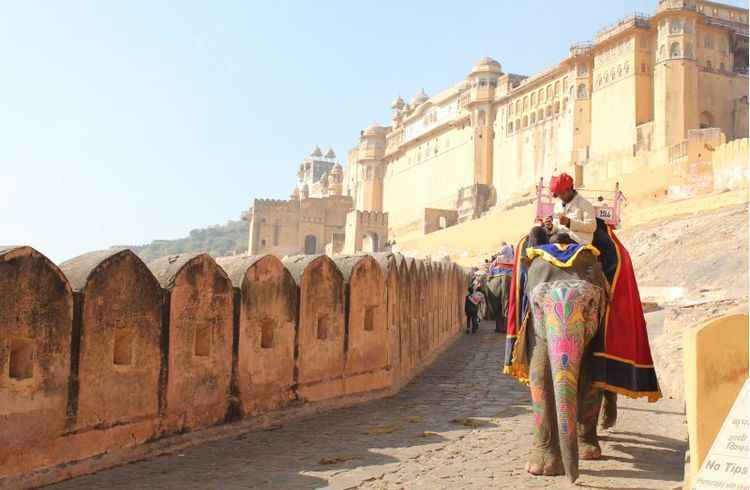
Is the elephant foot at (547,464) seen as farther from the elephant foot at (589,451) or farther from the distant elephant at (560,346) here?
the elephant foot at (589,451)

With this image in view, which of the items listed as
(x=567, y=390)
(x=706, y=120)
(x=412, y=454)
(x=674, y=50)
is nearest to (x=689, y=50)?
(x=674, y=50)

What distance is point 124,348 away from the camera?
15.6 ft

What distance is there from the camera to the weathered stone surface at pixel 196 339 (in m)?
5.07

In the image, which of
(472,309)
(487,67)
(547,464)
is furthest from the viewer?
(487,67)

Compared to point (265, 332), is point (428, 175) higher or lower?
higher

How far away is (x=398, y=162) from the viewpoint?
71.3 metres

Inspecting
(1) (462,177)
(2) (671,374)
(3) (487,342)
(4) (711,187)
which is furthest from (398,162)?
(2) (671,374)

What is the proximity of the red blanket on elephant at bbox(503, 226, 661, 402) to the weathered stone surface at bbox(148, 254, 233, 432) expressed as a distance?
6.44 feet

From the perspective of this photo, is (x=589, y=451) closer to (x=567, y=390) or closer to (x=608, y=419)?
(x=608, y=419)

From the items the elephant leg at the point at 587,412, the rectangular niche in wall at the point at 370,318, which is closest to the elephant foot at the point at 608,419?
the elephant leg at the point at 587,412

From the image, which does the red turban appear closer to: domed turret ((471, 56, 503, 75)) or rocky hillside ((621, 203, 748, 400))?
rocky hillside ((621, 203, 748, 400))

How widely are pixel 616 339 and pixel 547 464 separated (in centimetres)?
84

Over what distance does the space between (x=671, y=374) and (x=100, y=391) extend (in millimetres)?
5370

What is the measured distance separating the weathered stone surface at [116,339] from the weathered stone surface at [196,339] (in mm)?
165
